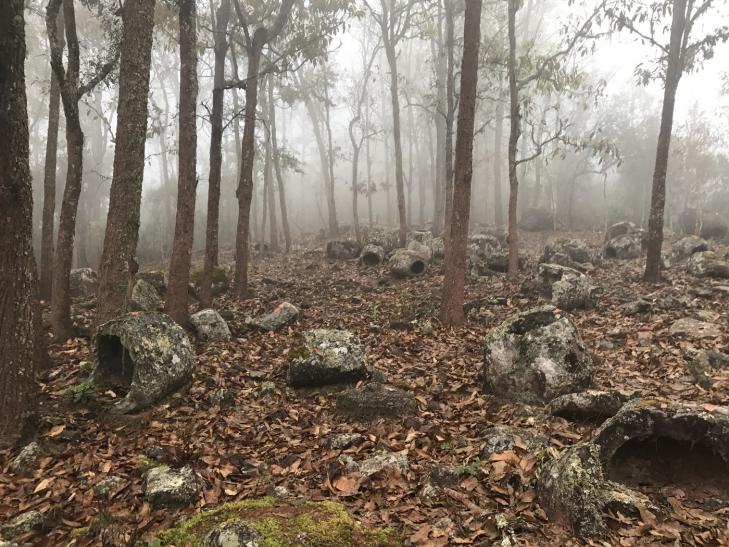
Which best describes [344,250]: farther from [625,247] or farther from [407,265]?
[625,247]

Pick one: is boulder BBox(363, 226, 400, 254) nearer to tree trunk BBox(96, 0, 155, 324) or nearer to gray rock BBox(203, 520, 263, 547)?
tree trunk BBox(96, 0, 155, 324)

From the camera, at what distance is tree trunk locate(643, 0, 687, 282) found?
11.3 m

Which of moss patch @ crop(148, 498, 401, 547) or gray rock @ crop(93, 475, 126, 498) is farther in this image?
gray rock @ crop(93, 475, 126, 498)

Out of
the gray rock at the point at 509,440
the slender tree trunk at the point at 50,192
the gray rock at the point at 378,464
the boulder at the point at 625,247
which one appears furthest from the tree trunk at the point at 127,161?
the boulder at the point at 625,247

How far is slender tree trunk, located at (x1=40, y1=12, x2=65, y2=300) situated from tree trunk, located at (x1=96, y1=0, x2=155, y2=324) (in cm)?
504

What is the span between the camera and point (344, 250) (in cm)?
1842

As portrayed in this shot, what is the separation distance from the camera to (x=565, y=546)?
10.9 ft

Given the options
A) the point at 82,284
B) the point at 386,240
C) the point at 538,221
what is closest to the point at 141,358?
the point at 82,284

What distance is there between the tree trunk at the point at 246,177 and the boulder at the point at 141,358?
5768 mm

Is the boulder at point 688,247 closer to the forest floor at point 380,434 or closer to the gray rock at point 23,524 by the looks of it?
the forest floor at point 380,434

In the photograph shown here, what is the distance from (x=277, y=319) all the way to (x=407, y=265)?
545 cm

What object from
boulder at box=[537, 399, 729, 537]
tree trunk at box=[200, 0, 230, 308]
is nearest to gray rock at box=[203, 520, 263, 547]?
boulder at box=[537, 399, 729, 537]

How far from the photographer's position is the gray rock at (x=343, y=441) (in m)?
5.11

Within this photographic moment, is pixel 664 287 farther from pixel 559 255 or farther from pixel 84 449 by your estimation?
pixel 84 449
